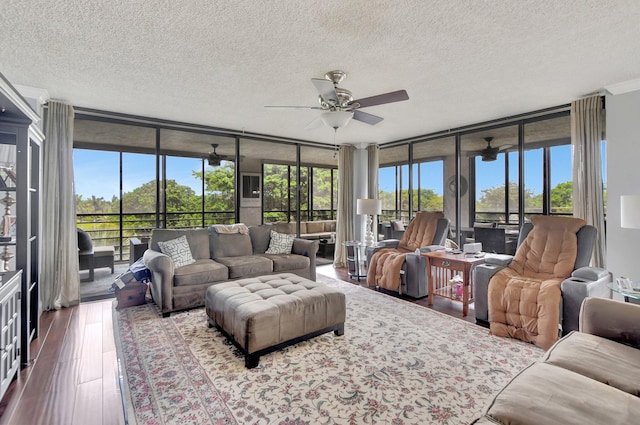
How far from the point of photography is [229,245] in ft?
14.9

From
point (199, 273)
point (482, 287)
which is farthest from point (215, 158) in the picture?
point (482, 287)

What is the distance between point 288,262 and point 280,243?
0.46 meters

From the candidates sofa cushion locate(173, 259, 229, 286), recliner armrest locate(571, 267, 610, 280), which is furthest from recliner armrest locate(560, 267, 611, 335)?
sofa cushion locate(173, 259, 229, 286)

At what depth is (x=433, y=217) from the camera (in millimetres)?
4695

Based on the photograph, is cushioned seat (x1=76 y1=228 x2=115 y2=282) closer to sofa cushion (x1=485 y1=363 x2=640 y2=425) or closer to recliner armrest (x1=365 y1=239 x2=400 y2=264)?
recliner armrest (x1=365 y1=239 x2=400 y2=264)

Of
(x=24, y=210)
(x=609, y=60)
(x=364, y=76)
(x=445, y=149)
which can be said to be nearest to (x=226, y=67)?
(x=364, y=76)

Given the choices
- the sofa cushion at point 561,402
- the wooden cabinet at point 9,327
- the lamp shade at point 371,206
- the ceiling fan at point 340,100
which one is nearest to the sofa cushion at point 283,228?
the lamp shade at point 371,206

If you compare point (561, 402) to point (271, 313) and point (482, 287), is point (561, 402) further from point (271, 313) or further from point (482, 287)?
point (482, 287)

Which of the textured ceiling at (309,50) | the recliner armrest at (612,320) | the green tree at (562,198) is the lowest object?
the recliner armrest at (612,320)

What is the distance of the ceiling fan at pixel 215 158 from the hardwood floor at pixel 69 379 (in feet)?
9.52

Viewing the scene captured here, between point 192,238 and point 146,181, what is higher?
point 146,181

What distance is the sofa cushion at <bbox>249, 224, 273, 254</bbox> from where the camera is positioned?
4.87 meters

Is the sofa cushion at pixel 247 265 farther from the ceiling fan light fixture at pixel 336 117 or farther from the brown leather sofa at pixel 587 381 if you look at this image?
the brown leather sofa at pixel 587 381

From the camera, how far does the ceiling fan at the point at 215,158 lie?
5410mm
